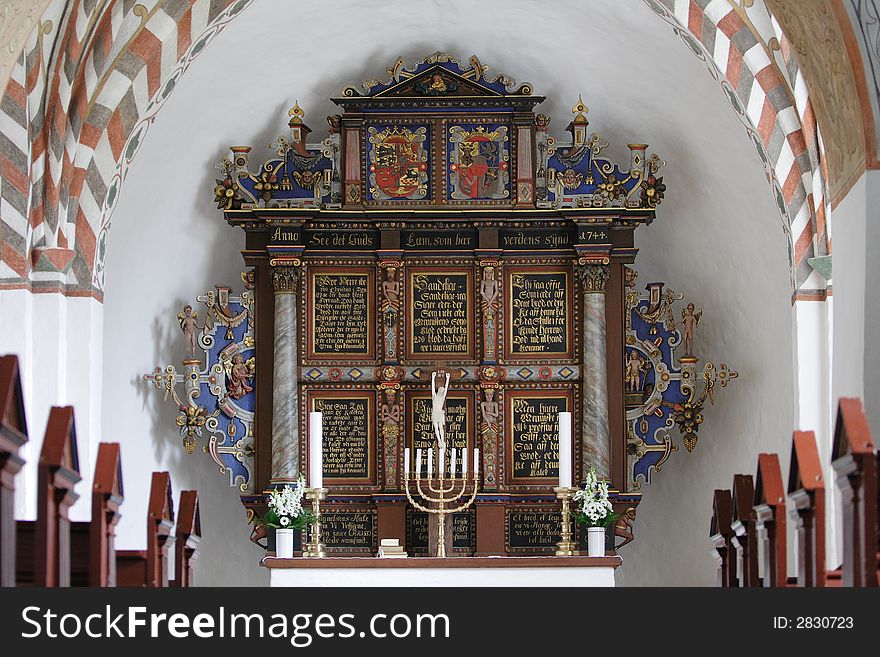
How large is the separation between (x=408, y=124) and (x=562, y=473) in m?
4.52

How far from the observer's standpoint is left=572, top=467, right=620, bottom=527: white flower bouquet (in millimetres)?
15297

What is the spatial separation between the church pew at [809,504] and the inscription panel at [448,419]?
7935 millimetres

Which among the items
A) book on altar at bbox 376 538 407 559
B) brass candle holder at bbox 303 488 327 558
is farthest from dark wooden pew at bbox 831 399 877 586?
brass candle holder at bbox 303 488 327 558

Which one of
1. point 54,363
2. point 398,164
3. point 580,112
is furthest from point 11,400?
point 580,112

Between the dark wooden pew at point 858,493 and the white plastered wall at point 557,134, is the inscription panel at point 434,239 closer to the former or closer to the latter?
the white plastered wall at point 557,134

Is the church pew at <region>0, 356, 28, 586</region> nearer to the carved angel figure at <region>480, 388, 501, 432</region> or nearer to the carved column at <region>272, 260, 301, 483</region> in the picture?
the carved column at <region>272, 260, 301, 483</region>

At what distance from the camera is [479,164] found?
17.1 m

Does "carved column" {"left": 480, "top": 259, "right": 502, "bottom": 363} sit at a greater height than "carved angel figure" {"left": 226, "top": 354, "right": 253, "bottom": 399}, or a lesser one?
greater

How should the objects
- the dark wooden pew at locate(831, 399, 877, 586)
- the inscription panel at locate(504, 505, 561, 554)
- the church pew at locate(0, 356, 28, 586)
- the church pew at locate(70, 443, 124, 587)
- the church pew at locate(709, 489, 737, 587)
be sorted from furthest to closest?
the inscription panel at locate(504, 505, 561, 554) → the church pew at locate(709, 489, 737, 587) → the church pew at locate(70, 443, 124, 587) → the dark wooden pew at locate(831, 399, 877, 586) → the church pew at locate(0, 356, 28, 586)

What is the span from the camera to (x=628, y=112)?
1772cm

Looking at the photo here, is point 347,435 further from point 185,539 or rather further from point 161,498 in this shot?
point 161,498

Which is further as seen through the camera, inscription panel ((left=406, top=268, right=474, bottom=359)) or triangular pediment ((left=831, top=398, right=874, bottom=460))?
inscription panel ((left=406, top=268, right=474, bottom=359))

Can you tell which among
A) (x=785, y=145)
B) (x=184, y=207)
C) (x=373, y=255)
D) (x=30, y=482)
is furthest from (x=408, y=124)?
(x=30, y=482)

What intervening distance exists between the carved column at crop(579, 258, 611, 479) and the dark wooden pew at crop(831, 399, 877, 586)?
27.9 feet
